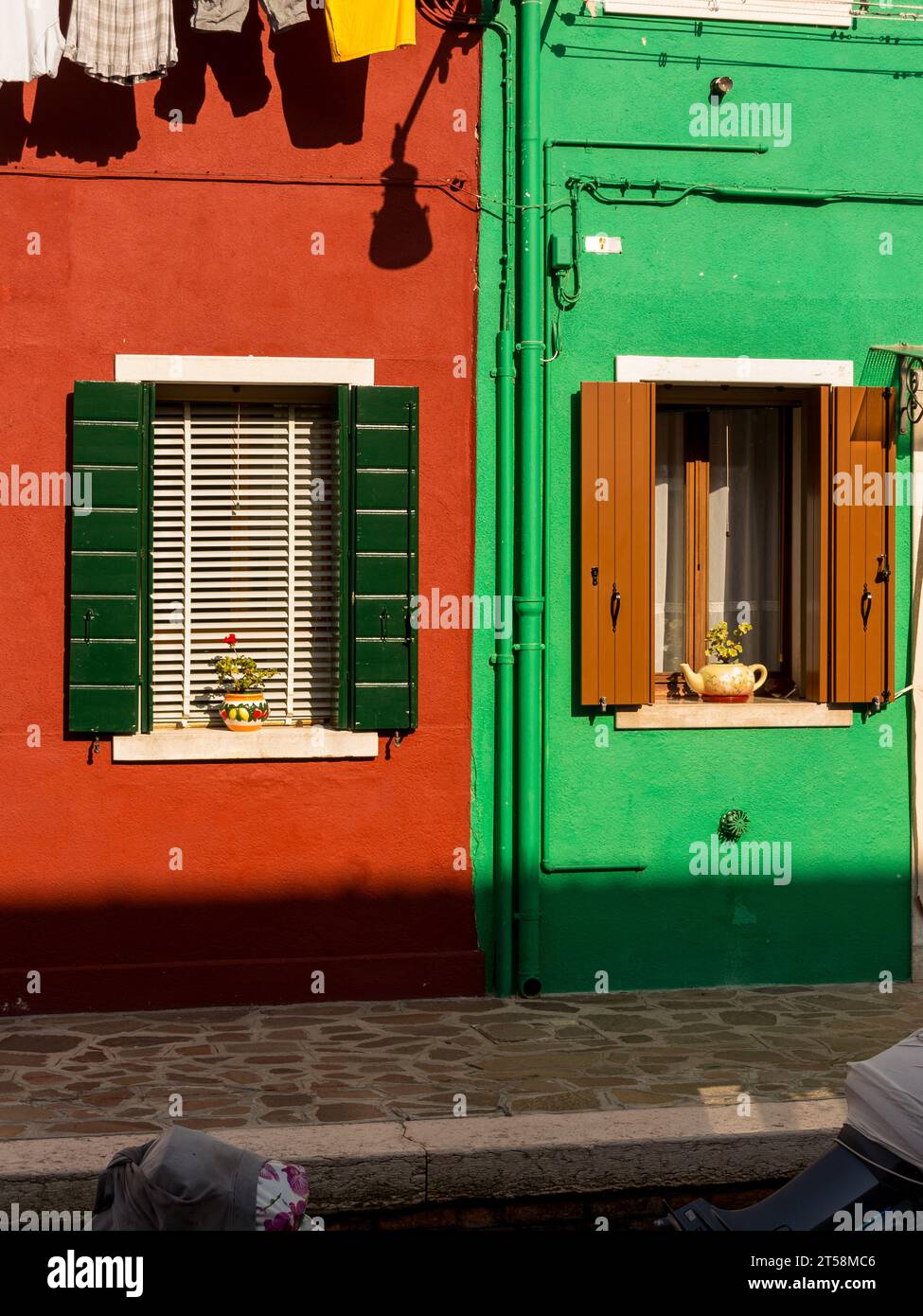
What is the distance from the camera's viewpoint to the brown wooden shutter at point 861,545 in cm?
825

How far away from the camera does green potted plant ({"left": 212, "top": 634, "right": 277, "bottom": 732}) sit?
7852 millimetres

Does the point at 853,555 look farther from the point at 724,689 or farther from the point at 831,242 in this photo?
the point at 831,242

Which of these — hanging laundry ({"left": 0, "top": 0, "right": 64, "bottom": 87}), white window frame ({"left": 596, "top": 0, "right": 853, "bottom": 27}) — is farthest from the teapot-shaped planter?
hanging laundry ({"left": 0, "top": 0, "right": 64, "bottom": 87})

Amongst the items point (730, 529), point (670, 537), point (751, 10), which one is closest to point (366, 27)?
point (751, 10)

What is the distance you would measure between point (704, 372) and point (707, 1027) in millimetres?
3443

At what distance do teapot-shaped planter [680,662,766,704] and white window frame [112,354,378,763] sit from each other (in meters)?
1.83

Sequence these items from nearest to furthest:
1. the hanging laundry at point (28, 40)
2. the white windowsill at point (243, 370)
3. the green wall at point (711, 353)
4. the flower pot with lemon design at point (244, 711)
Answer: the hanging laundry at point (28, 40)
the white windowsill at point (243, 370)
the flower pot with lemon design at point (244, 711)
the green wall at point (711, 353)

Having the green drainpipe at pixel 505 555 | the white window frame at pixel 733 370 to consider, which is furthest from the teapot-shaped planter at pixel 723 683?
the white window frame at pixel 733 370

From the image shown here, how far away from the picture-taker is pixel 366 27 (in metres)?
7.52

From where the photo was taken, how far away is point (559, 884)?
809cm

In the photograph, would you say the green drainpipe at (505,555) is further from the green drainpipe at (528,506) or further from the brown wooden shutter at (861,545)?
the brown wooden shutter at (861,545)

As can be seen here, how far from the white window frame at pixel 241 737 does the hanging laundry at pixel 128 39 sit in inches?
54.0

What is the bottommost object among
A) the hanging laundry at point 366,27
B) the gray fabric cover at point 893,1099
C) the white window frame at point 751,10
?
the gray fabric cover at point 893,1099

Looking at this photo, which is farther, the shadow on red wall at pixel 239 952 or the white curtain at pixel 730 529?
the white curtain at pixel 730 529
